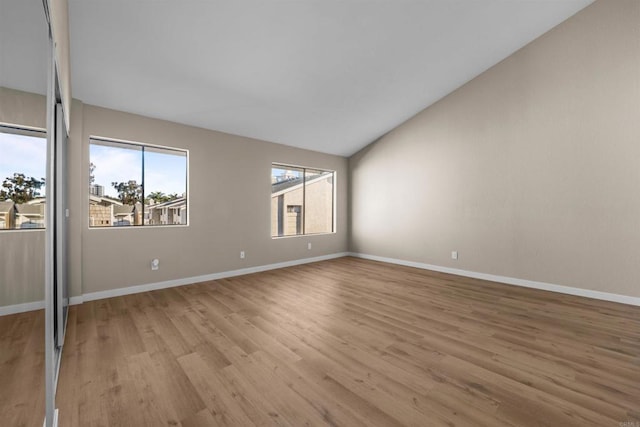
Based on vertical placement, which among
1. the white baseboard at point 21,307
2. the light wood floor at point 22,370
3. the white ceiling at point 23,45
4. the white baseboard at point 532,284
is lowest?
the white baseboard at point 532,284

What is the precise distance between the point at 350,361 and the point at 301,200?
4212 mm

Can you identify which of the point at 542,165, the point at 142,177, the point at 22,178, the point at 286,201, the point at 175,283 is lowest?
the point at 175,283

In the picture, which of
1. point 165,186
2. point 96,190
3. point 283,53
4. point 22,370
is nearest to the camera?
point 22,370

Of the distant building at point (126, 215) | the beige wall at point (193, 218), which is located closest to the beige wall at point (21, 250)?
the beige wall at point (193, 218)

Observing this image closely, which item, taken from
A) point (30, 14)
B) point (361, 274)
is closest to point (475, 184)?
point (361, 274)

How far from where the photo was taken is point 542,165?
395 centimetres

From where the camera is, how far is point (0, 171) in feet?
3.05

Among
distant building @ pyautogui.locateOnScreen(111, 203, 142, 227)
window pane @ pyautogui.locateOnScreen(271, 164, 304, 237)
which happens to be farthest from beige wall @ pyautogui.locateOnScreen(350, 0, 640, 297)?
distant building @ pyautogui.locateOnScreen(111, 203, 142, 227)

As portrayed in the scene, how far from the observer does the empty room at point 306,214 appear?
59.1 inches

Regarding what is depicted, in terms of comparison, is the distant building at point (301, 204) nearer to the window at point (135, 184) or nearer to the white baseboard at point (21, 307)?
the window at point (135, 184)

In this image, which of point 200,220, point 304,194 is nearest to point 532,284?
point 304,194

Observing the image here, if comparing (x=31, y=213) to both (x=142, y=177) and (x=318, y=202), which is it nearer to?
(x=142, y=177)

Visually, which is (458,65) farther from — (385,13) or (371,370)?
(371,370)

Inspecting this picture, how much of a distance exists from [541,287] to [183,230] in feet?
17.6
